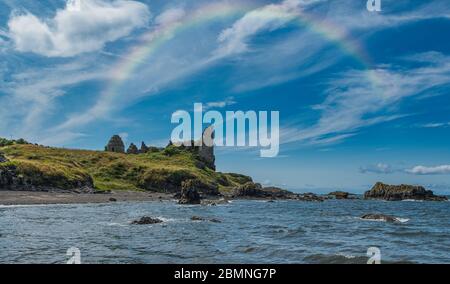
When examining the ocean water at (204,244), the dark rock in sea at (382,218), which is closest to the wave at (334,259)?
the ocean water at (204,244)

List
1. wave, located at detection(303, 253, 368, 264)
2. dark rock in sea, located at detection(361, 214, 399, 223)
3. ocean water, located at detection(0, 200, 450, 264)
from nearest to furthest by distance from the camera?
wave, located at detection(303, 253, 368, 264)
ocean water, located at detection(0, 200, 450, 264)
dark rock in sea, located at detection(361, 214, 399, 223)

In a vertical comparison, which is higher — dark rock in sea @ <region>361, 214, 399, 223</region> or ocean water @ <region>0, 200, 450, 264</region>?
ocean water @ <region>0, 200, 450, 264</region>

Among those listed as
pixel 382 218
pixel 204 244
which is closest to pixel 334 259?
pixel 204 244

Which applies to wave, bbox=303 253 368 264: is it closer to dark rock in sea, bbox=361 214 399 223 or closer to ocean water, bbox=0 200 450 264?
ocean water, bbox=0 200 450 264

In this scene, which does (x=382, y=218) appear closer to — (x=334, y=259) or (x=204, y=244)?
(x=204, y=244)

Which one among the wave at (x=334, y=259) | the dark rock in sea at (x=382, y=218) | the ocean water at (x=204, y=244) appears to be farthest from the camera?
the dark rock in sea at (x=382, y=218)

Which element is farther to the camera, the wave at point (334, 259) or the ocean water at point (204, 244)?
the ocean water at point (204, 244)

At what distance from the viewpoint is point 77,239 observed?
41312 millimetres

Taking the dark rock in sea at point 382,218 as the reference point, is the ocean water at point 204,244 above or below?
above

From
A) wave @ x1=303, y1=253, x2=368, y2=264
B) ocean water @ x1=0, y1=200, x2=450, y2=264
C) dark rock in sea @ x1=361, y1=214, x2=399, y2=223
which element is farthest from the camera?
dark rock in sea @ x1=361, y1=214, x2=399, y2=223

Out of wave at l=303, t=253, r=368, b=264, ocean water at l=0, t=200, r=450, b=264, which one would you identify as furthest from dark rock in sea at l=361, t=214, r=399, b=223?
wave at l=303, t=253, r=368, b=264

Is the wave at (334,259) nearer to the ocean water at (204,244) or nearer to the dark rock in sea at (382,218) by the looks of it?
the ocean water at (204,244)

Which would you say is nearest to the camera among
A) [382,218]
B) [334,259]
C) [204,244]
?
[334,259]
